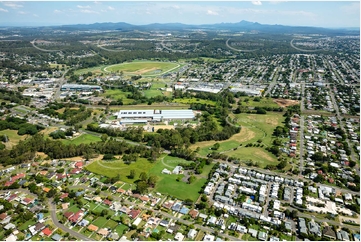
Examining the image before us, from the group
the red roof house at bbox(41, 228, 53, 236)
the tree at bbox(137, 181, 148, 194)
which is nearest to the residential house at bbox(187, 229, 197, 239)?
the tree at bbox(137, 181, 148, 194)

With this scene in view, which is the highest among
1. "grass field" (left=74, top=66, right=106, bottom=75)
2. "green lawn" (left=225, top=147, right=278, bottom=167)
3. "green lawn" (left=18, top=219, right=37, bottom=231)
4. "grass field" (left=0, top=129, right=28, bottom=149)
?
"grass field" (left=74, top=66, right=106, bottom=75)

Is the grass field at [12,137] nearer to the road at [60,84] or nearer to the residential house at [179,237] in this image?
the road at [60,84]

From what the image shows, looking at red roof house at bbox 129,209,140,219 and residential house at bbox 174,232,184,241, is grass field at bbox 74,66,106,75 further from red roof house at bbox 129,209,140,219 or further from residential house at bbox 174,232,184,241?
residential house at bbox 174,232,184,241

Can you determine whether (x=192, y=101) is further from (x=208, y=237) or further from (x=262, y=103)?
(x=208, y=237)

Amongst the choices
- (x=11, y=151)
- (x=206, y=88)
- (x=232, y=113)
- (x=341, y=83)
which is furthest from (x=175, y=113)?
(x=341, y=83)

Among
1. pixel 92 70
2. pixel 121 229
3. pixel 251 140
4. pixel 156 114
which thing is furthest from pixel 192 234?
pixel 92 70

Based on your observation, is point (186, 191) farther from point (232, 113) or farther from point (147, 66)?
point (147, 66)

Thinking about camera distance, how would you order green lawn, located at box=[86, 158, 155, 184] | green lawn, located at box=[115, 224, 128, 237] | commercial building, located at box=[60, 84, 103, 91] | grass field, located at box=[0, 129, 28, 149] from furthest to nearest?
commercial building, located at box=[60, 84, 103, 91], grass field, located at box=[0, 129, 28, 149], green lawn, located at box=[86, 158, 155, 184], green lawn, located at box=[115, 224, 128, 237]
